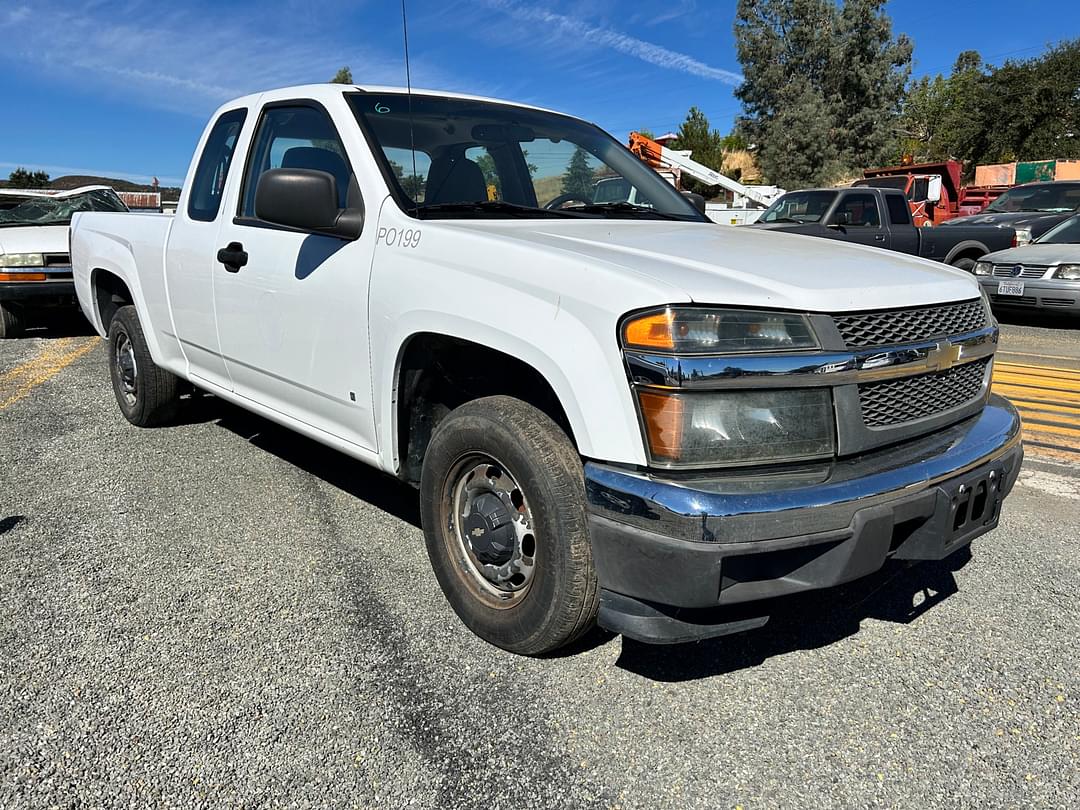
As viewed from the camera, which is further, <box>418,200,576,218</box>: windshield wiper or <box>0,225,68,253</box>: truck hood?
<box>0,225,68,253</box>: truck hood

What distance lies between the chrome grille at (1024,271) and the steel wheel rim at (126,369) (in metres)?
9.91

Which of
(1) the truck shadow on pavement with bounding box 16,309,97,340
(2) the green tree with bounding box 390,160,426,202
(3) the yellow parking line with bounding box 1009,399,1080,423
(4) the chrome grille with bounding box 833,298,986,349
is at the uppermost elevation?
(2) the green tree with bounding box 390,160,426,202

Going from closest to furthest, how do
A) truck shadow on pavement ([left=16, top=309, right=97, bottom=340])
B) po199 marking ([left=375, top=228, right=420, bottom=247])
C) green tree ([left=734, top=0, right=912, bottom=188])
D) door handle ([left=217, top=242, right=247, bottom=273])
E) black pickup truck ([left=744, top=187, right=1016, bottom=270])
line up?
po199 marking ([left=375, top=228, right=420, bottom=247]) < door handle ([left=217, top=242, right=247, bottom=273]) < truck shadow on pavement ([left=16, top=309, right=97, bottom=340]) < black pickup truck ([left=744, top=187, right=1016, bottom=270]) < green tree ([left=734, top=0, right=912, bottom=188])

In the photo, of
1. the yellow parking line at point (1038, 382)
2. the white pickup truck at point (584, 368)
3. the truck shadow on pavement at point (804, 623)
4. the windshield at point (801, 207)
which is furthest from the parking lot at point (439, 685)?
the windshield at point (801, 207)

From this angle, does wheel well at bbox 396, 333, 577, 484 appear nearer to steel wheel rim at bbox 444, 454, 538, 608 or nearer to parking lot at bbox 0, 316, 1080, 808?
steel wheel rim at bbox 444, 454, 538, 608

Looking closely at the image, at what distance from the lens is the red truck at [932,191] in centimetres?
1827

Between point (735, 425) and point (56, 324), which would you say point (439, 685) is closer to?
point (735, 425)

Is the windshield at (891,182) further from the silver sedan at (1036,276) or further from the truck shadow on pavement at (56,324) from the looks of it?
the truck shadow on pavement at (56,324)

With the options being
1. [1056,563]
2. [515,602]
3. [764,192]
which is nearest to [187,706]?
[515,602]

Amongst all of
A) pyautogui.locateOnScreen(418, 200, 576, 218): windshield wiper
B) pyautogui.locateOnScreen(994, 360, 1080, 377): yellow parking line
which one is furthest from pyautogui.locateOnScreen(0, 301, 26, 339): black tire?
pyautogui.locateOnScreen(994, 360, 1080, 377): yellow parking line

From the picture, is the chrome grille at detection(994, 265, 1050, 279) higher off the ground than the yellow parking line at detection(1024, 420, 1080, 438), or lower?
higher

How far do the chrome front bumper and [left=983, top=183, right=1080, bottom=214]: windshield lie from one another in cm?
1386

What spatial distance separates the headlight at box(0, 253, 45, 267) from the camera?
854cm

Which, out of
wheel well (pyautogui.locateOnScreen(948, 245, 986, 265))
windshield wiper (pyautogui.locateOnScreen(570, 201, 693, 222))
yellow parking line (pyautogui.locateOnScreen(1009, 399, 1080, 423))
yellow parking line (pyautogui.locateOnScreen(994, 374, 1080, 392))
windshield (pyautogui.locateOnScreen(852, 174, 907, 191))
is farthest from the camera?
windshield (pyautogui.locateOnScreen(852, 174, 907, 191))
